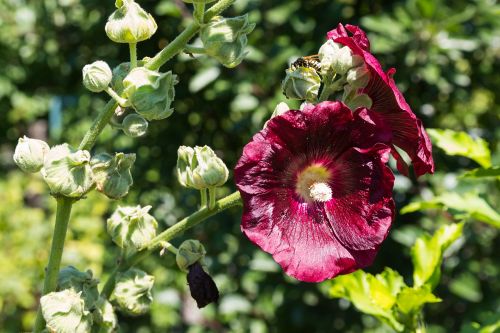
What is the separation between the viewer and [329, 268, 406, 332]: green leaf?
142 cm

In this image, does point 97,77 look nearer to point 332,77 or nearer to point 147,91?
point 147,91

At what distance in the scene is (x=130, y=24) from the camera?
3.45ft

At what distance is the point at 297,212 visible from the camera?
3.62ft

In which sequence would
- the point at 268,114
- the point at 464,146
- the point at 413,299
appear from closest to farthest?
1. the point at 413,299
2. the point at 464,146
3. the point at 268,114

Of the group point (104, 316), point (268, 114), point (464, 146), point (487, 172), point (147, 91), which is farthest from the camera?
point (268, 114)

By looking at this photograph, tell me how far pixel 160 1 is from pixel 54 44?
0.80 meters

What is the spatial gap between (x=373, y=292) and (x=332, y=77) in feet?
1.63

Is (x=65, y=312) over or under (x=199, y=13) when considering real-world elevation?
under

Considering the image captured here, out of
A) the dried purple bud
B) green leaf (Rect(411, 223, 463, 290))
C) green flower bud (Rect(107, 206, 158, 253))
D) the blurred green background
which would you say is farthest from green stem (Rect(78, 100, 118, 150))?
the blurred green background

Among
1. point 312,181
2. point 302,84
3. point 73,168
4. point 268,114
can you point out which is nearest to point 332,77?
point 302,84

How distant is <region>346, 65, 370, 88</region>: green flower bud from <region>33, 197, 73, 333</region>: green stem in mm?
394

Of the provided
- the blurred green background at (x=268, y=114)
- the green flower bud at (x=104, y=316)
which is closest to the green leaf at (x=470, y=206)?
the green flower bud at (x=104, y=316)

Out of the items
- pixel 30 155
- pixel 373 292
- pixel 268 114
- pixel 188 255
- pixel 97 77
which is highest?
pixel 97 77

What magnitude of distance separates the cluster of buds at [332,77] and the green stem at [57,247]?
328 mm
